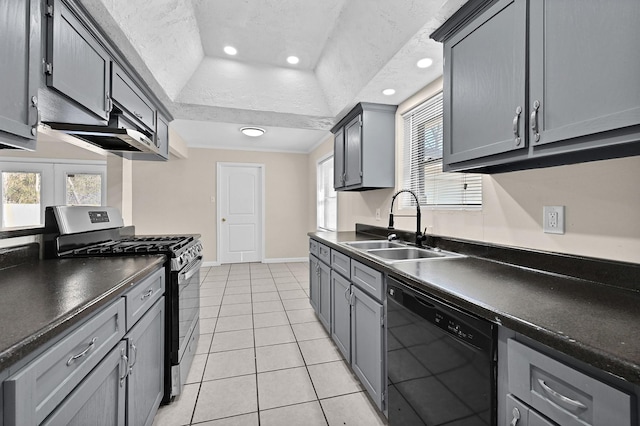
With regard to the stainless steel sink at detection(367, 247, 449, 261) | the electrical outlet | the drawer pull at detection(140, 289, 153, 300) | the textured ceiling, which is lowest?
the drawer pull at detection(140, 289, 153, 300)

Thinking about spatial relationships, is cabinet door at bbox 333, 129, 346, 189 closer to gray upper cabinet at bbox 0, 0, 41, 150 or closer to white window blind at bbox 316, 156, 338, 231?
white window blind at bbox 316, 156, 338, 231

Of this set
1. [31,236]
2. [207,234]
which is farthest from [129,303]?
[207,234]

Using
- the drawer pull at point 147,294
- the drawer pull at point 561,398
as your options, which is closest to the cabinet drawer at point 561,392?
the drawer pull at point 561,398

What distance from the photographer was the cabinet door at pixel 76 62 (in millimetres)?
1335

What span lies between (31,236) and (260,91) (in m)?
2.15

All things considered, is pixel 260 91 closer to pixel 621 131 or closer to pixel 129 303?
pixel 129 303

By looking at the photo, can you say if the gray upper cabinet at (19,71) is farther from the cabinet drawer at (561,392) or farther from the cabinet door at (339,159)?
the cabinet door at (339,159)

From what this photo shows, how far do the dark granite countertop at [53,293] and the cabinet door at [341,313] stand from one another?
49.7 inches

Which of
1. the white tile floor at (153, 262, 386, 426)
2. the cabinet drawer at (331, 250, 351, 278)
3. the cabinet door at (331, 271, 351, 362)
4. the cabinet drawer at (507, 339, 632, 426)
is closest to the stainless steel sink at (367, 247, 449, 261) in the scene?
the cabinet drawer at (331, 250, 351, 278)

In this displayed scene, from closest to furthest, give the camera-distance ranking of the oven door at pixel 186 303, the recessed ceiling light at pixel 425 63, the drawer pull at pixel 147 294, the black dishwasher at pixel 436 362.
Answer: the black dishwasher at pixel 436 362 → the drawer pull at pixel 147 294 → the oven door at pixel 186 303 → the recessed ceiling light at pixel 425 63

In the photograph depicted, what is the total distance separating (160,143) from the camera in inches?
115

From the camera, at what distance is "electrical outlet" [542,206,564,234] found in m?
1.33

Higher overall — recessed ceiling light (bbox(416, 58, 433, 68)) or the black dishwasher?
recessed ceiling light (bbox(416, 58, 433, 68))

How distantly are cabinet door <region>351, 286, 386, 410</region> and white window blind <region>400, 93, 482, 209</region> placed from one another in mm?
986
